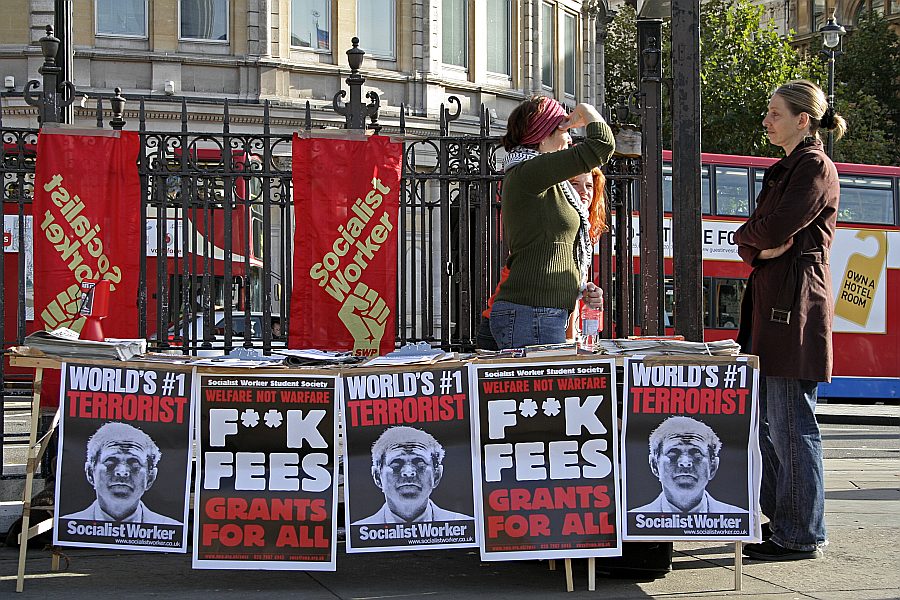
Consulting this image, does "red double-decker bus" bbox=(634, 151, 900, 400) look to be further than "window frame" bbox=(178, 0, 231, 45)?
No

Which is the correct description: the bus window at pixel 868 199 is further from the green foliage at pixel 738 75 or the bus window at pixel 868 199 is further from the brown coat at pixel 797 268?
the green foliage at pixel 738 75

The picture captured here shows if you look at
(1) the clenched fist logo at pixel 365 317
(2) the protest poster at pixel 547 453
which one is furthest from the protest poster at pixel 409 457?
(1) the clenched fist logo at pixel 365 317

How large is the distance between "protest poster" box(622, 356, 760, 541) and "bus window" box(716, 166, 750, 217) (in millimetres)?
14877

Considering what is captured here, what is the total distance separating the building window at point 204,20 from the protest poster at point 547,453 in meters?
22.9

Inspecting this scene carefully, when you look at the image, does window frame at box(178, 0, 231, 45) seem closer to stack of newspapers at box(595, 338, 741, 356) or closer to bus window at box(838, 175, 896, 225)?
bus window at box(838, 175, 896, 225)

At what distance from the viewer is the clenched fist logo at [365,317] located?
7.84 metres

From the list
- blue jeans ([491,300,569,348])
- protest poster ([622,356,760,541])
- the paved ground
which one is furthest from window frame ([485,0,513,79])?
protest poster ([622,356,760,541])

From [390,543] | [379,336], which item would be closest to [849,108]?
[379,336]

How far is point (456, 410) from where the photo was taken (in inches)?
210

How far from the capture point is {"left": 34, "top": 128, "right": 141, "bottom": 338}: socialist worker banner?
7.10 metres

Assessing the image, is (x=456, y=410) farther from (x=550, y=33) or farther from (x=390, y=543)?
(x=550, y=33)

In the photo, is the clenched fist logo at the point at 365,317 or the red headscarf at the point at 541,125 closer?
the red headscarf at the point at 541,125

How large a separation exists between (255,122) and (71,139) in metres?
19.0

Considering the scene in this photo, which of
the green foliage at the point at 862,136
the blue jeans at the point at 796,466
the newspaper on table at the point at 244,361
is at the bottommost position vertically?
the blue jeans at the point at 796,466
